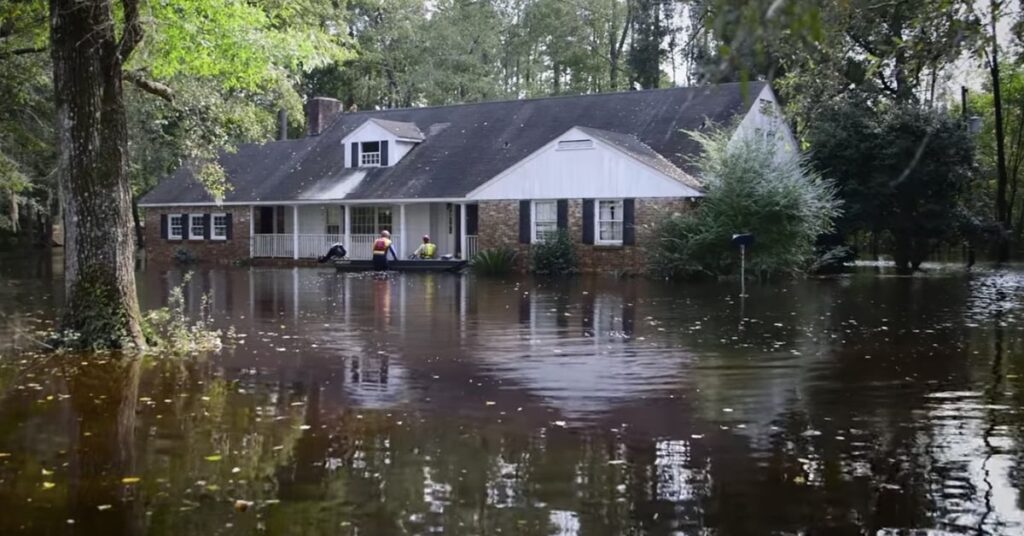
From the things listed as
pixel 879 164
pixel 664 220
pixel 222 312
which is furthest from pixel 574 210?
pixel 222 312

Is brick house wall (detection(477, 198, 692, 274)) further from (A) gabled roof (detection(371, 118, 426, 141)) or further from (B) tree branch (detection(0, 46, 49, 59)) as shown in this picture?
(B) tree branch (detection(0, 46, 49, 59))

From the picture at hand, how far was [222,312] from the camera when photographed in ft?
58.0

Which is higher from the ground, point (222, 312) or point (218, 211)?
point (218, 211)

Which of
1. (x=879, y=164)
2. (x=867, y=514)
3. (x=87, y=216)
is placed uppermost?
(x=879, y=164)

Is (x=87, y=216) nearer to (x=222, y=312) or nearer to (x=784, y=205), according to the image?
(x=222, y=312)

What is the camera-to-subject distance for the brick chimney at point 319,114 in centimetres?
4256

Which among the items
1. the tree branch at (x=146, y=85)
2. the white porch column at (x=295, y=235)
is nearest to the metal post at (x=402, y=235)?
the white porch column at (x=295, y=235)

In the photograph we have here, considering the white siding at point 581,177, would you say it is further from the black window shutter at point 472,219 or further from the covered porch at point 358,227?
the black window shutter at point 472,219

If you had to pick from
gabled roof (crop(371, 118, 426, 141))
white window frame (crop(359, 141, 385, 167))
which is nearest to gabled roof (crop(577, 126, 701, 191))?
gabled roof (crop(371, 118, 426, 141))

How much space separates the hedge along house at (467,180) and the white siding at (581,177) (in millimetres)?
34

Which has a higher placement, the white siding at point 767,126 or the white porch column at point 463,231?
the white siding at point 767,126

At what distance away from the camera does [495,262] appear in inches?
1192

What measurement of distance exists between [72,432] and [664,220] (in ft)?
70.3

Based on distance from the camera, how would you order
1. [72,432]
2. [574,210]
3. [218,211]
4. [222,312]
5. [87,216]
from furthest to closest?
[218,211] → [574,210] → [222,312] → [87,216] → [72,432]
